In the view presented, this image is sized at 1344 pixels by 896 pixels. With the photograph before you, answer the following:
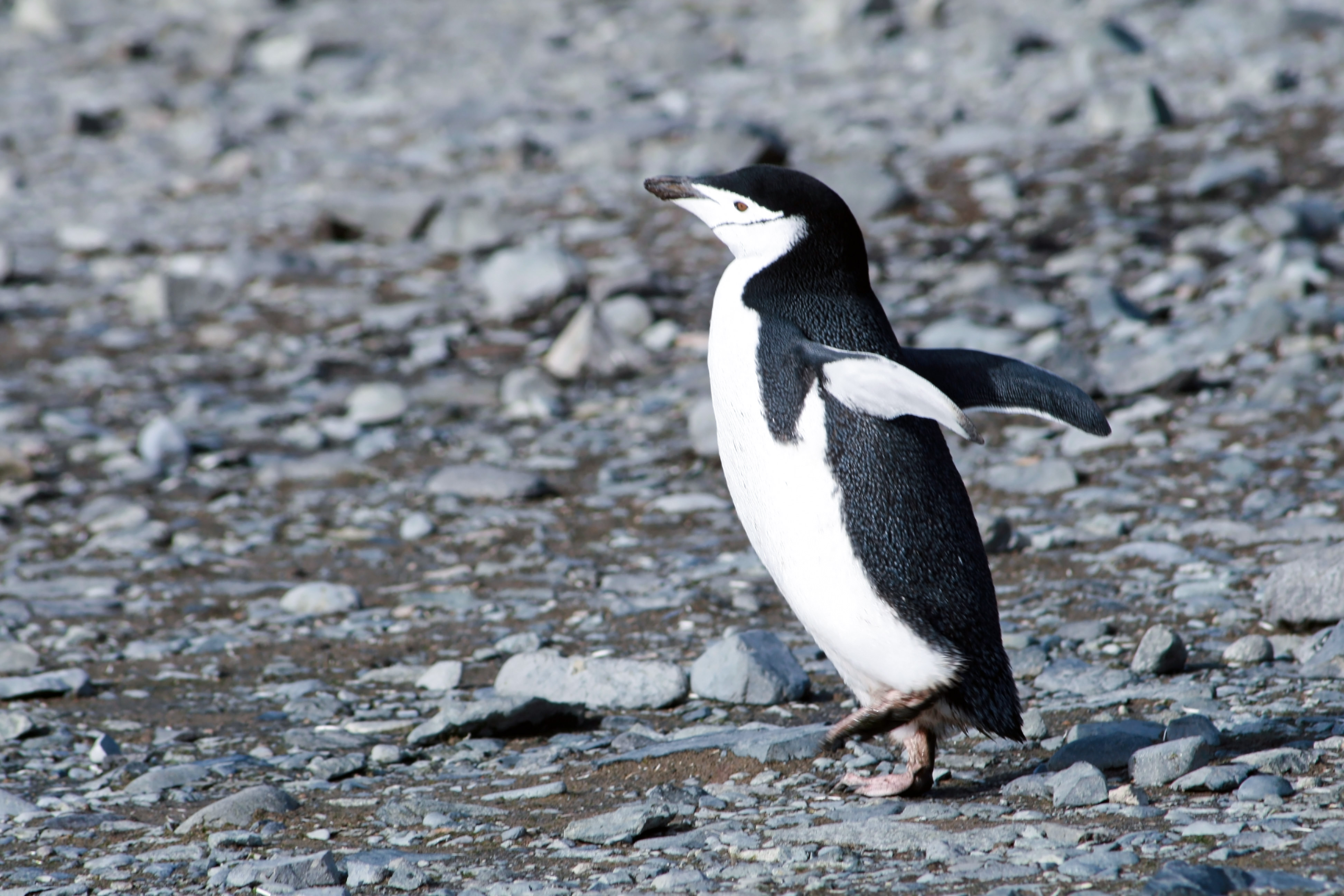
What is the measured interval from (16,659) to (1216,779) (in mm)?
2579

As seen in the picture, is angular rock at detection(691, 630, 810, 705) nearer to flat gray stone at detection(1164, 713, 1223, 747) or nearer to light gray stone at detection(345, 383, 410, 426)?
flat gray stone at detection(1164, 713, 1223, 747)

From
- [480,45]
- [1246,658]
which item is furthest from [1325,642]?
[480,45]

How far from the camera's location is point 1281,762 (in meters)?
2.33

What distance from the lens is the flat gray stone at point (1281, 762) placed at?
232 cm

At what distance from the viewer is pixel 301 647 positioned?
359cm

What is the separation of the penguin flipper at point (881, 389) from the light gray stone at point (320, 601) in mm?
1775

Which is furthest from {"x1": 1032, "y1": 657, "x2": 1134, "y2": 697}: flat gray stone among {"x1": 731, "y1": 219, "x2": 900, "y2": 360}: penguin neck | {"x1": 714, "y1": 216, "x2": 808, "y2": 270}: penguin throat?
{"x1": 714, "y1": 216, "x2": 808, "y2": 270}: penguin throat

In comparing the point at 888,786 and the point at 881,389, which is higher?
the point at 881,389

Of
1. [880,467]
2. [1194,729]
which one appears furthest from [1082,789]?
[880,467]

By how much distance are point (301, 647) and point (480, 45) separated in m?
7.36

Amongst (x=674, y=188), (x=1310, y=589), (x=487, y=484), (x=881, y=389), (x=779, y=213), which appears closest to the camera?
(x=881, y=389)

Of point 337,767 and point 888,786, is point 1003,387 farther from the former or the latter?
point 337,767

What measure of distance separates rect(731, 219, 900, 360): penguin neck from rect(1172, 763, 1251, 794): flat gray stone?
0.82 m

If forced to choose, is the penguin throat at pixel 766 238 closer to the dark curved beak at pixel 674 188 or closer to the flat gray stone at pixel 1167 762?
the dark curved beak at pixel 674 188
